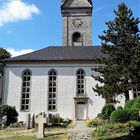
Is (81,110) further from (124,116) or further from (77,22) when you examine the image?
(77,22)

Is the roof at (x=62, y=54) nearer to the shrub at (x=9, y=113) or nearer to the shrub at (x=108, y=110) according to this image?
the shrub at (x=108, y=110)

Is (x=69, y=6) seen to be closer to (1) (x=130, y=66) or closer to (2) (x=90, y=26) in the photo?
(2) (x=90, y=26)

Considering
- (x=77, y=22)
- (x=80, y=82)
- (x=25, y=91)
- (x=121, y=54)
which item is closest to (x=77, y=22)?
(x=77, y=22)

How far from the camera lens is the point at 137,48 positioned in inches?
1054

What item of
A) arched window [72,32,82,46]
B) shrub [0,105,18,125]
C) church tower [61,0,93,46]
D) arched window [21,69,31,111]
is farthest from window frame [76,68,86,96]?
arched window [72,32,82,46]

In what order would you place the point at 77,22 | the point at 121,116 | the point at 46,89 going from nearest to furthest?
1. the point at 121,116
2. the point at 46,89
3. the point at 77,22

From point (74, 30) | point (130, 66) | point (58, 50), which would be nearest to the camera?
point (130, 66)

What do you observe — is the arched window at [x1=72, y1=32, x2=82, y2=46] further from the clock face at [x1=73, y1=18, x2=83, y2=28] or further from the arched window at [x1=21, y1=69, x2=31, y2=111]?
the arched window at [x1=21, y1=69, x2=31, y2=111]

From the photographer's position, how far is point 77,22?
Result: 5016 centimetres

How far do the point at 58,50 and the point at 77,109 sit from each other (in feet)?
30.9

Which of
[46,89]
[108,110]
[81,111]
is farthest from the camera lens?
[46,89]

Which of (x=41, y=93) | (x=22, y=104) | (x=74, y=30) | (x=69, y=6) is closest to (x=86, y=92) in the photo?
(x=41, y=93)

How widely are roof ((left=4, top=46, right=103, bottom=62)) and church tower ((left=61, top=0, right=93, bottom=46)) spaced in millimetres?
10621

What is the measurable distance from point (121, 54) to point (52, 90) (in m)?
11.1
